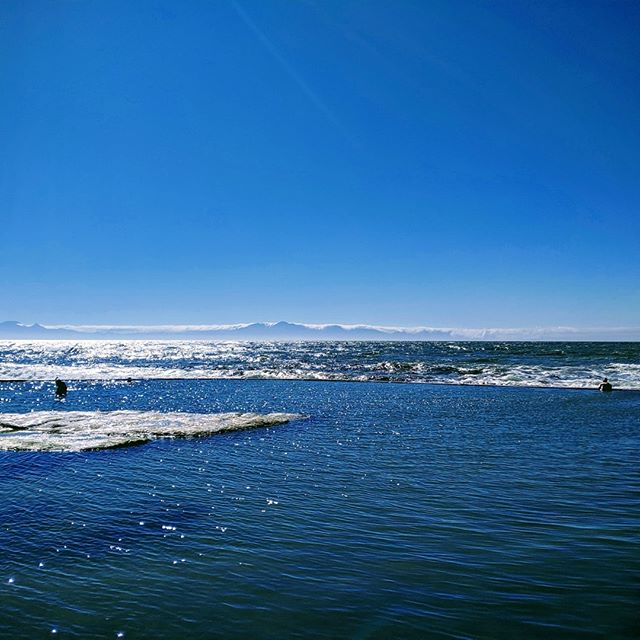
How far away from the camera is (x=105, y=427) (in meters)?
26.7

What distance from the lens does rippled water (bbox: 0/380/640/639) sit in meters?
7.56

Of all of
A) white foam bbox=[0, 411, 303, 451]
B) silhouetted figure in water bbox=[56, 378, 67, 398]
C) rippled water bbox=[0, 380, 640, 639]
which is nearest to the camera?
rippled water bbox=[0, 380, 640, 639]

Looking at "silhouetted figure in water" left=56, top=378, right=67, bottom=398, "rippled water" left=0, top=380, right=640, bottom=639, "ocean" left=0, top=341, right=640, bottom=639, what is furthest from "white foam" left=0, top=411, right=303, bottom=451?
"silhouetted figure in water" left=56, top=378, right=67, bottom=398

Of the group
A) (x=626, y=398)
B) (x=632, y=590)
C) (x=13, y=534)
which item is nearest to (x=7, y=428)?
(x=13, y=534)

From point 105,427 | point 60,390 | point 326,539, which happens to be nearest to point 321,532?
point 326,539

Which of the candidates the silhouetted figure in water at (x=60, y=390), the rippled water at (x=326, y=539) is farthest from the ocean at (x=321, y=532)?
the silhouetted figure in water at (x=60, y=390)

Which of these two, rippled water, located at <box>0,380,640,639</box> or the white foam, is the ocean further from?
the white foam

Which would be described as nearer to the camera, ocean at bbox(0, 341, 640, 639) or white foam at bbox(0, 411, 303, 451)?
ocean at bbox(0, 341, 640, 639)

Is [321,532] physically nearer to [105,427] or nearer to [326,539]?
[326,539]

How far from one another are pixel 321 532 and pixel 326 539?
0.43 m

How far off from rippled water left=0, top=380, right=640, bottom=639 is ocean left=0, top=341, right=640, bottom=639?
0.05m

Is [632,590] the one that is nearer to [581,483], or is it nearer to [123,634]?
[581,483]

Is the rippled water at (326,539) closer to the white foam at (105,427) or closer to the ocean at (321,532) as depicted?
the ocean at (321,532)

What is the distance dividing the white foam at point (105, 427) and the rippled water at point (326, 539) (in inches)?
61.5
